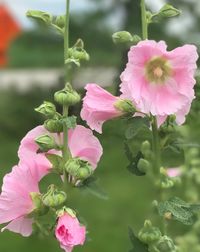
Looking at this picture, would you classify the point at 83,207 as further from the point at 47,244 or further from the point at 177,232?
the point at 177,232

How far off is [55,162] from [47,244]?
2877mm

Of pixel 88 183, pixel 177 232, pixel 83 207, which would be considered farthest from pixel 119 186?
pixel 88 183

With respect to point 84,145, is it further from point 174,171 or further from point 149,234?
point 174,171

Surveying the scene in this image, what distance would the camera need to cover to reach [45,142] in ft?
3.11

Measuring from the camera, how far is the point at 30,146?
3.23 ft

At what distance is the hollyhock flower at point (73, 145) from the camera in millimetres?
972

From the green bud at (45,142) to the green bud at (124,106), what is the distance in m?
0.08

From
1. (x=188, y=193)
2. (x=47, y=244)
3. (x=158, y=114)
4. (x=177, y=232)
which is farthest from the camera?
(x=47, y=244)

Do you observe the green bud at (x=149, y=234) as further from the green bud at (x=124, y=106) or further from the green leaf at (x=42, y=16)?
the green leaf at (x=42, y=16)

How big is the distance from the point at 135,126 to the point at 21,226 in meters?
0.17

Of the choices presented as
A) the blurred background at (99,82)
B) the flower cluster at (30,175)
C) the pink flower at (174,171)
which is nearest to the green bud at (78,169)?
the flower cluster at (30,175)

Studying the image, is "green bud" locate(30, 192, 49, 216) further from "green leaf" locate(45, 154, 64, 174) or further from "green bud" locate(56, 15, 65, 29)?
"green bud" locate(56, 15, 65, 29)

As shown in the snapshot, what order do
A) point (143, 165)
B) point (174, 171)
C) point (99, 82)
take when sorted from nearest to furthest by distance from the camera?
1. point (143, 165)
2. point (174, 171)
3. point (99, 82)

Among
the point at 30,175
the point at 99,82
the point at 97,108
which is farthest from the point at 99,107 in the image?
the point at 99,82
